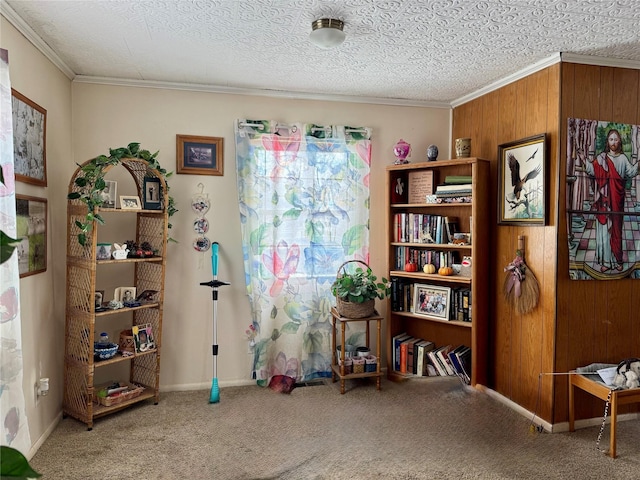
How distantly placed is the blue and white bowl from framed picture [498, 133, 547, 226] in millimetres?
2881

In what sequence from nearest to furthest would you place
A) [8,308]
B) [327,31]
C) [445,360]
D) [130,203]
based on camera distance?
[8,308] → [327,31] → [130,203] → [445,360]

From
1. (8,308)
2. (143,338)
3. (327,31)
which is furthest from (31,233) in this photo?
(327,31)

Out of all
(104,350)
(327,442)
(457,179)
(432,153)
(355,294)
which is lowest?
(327,442)

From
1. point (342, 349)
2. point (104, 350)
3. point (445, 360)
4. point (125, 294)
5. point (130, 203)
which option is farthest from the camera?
point (445, 360)

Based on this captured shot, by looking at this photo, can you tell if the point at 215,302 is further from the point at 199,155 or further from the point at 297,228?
the point at 199,155

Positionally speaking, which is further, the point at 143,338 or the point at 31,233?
the point at 143,338

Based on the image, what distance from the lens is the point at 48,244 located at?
3059 millimetres

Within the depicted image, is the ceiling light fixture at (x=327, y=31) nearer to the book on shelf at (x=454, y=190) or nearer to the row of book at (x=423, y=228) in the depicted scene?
the book on shelf at (x=454, y=190)

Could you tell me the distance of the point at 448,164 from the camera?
12.1ft

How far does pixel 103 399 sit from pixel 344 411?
Result: 1.64 m

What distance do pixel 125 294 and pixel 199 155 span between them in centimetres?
119

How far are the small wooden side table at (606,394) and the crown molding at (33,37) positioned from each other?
149 inches

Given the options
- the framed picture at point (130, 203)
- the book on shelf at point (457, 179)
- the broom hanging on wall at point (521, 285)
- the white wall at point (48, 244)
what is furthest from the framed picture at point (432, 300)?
the white wall at point (48, 244)

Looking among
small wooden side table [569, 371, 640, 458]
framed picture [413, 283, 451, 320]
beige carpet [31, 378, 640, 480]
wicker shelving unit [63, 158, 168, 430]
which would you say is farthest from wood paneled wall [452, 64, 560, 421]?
wicker shelving unit [63, 158, 168, 430]
